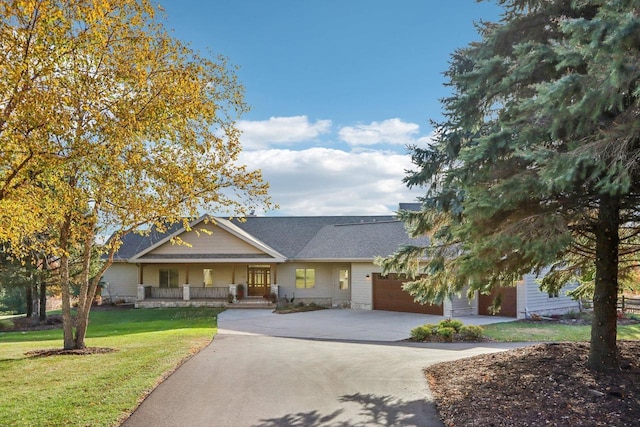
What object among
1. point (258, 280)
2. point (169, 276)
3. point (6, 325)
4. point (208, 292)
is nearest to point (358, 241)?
point (258, 280)

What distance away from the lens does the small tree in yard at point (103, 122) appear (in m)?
6.84

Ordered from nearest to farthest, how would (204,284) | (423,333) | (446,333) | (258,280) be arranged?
(446,333)
(423,333)
(204,284)
(258,280)

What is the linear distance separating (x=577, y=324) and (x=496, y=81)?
1536cm

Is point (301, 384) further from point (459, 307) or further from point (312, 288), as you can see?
point (312, 288)

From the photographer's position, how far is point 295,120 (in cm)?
1528

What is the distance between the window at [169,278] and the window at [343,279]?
419 inches

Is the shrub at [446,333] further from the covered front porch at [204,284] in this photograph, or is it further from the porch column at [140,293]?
the porch column at [140,293]

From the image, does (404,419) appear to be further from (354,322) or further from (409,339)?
(354,322)

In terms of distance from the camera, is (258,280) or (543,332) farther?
(258,280)

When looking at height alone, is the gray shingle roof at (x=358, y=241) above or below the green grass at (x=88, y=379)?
above

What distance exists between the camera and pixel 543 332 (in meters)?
16.1

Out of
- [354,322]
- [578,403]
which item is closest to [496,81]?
[578,403]

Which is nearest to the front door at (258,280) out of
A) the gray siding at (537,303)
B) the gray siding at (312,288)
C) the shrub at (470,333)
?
the gray siding at (312,288)

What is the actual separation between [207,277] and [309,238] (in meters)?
6.99
